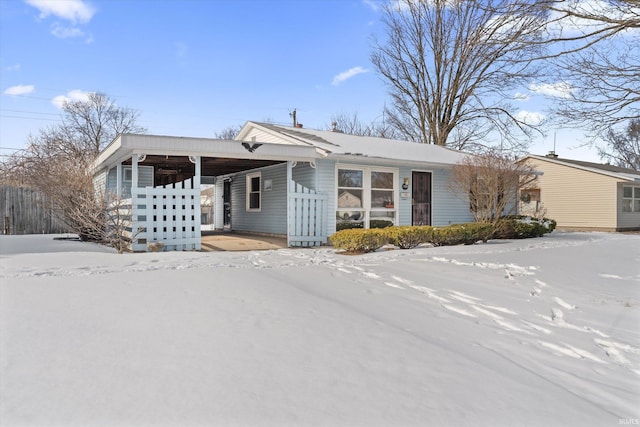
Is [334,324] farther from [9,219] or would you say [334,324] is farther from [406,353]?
[9,219]

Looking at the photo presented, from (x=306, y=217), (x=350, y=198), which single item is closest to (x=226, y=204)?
(x=350, y=198)

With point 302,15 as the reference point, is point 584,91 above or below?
below

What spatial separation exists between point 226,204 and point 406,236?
30.9 ft

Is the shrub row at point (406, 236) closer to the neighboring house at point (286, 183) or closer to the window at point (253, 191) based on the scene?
the neighboring house at point (286, 183)

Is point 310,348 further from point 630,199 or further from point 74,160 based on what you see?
point 630,199

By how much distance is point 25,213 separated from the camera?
14.7 m

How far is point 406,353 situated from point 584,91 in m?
5.86

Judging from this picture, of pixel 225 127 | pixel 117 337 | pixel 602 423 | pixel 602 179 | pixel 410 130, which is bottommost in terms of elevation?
pixel 602 423

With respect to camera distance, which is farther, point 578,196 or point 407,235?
point 578,196

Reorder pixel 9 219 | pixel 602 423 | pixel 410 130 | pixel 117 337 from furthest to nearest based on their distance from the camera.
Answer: pixel 410 130 → pixel 9 219 → pixel 117 337 → pixel 602 423

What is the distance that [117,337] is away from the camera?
10.5 feet

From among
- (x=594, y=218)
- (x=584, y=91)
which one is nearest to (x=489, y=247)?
(x=584, y=91)

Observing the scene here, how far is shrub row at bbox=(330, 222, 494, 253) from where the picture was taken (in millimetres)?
8930

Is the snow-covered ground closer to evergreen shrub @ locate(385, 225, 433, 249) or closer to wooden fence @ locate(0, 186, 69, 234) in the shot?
evergreen shrub @ locate(385, 225, 433, 249)
